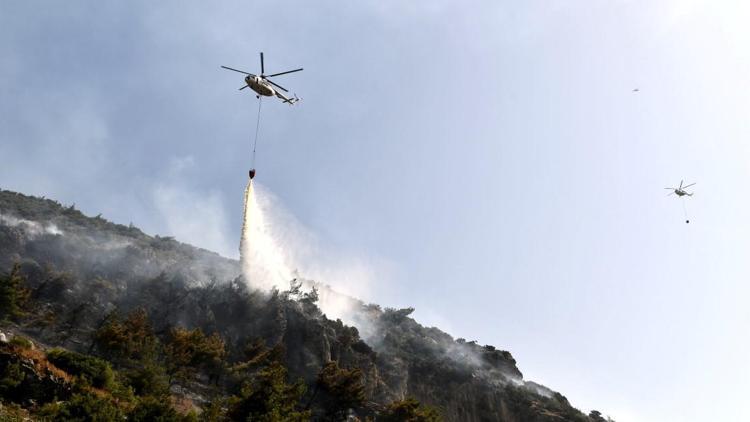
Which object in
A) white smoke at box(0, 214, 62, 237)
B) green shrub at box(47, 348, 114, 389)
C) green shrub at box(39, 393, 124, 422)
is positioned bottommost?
green shrub at box(39, 393, 124, 422)

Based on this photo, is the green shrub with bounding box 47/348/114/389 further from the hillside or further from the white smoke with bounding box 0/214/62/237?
the white smoke with bounding box 0/214/62/237

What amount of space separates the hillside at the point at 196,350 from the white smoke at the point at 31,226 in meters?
0.28

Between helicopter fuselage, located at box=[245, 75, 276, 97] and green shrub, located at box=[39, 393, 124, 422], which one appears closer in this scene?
green shrub, located at box=[39, 393, 124, 422]

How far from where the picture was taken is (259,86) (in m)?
35.0

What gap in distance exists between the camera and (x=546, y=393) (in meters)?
91.1

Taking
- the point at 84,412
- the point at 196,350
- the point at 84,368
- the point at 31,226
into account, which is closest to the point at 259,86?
the point at 84,412

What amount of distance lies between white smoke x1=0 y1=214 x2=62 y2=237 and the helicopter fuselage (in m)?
60.0

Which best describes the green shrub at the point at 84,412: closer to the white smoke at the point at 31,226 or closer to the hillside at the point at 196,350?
the hillside at the point at 196,350

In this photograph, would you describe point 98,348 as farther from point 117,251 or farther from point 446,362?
point 446,362

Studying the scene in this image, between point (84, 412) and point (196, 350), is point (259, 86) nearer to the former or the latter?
point (84, 412)

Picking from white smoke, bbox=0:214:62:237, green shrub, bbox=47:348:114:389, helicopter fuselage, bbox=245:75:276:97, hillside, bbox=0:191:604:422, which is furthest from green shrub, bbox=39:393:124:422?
white smoke, bbox=0:214:62:237

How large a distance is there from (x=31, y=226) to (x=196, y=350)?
4726 cm

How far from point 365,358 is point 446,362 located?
19.5 metres

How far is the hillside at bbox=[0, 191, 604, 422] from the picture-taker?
31.9 metres
